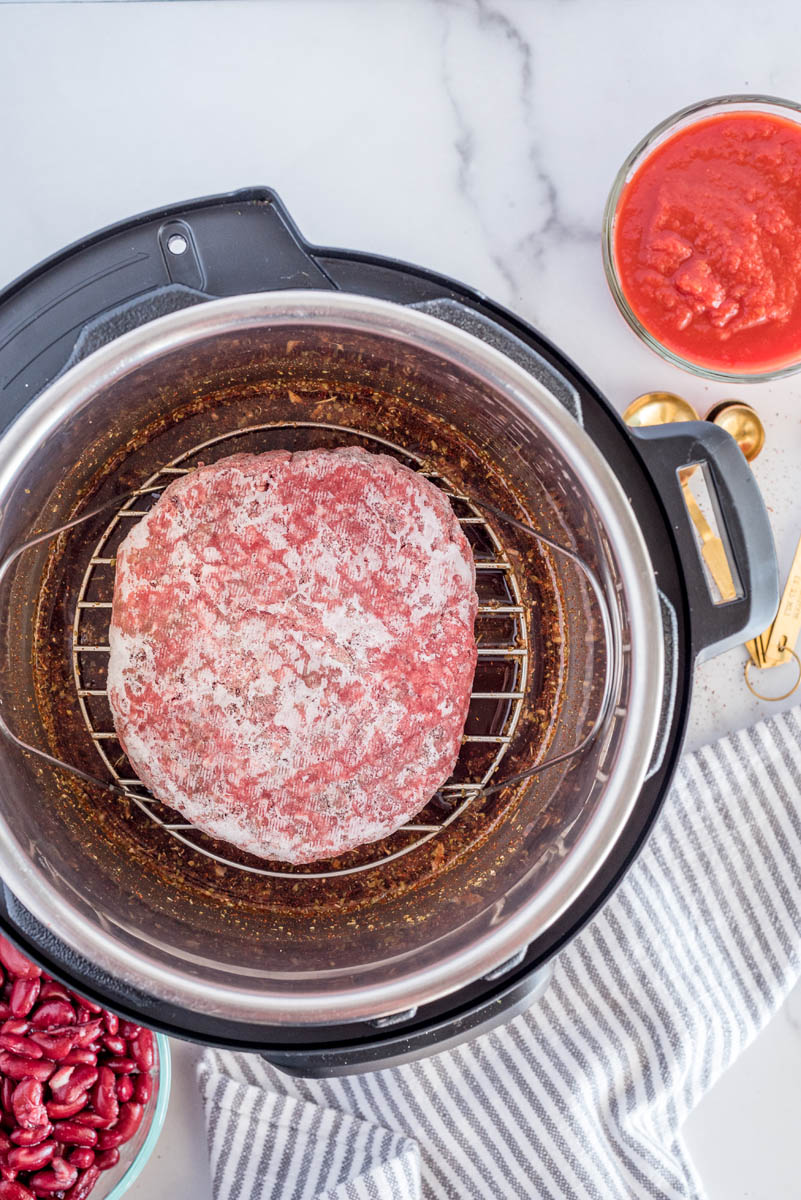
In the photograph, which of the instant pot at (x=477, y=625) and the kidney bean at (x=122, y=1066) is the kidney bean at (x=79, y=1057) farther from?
the instant pot at (x=477, y=625)

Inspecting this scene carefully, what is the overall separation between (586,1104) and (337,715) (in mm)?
492

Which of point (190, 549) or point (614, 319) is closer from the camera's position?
point (190, 549)

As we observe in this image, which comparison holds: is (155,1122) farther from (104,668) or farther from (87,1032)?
(104,668)

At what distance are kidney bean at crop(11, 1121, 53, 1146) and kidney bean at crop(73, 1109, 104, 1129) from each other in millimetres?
28

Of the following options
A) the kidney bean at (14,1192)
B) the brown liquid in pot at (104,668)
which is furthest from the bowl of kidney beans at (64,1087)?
the brown liquid in pot at (104,668)

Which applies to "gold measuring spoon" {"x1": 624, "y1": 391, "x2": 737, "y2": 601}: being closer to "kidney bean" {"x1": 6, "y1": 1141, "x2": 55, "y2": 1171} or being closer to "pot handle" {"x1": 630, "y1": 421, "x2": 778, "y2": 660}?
"pot handle" {"x1": 630, "y1": 421, "x2": 778, "y2": 660}

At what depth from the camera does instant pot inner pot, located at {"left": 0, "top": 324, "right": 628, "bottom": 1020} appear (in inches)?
32.4

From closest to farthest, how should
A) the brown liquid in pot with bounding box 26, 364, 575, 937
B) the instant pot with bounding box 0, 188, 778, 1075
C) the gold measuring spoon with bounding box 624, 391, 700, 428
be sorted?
the instant pot with bounding box 0, 188, 778, 1075, the brown liquid in pot with bounding box 26, 364, 575, 937, the gold measuring spoon with bounding box 624, 391, 700, 428

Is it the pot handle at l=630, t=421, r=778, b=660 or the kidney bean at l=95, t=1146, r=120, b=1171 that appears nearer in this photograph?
the pot handle at l=630, t=421, r=778, b=660

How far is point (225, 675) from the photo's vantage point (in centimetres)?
83

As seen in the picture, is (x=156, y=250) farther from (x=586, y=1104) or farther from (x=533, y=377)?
(x=586, y=1104)

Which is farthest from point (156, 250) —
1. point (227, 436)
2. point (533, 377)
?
point (533, 377)

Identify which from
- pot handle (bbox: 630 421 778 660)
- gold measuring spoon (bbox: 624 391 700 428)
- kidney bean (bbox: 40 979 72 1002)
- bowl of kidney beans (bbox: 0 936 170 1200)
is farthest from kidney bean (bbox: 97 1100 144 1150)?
gold measuring spoon (bbox: 624 391 700 428)

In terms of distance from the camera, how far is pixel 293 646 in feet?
2.70
